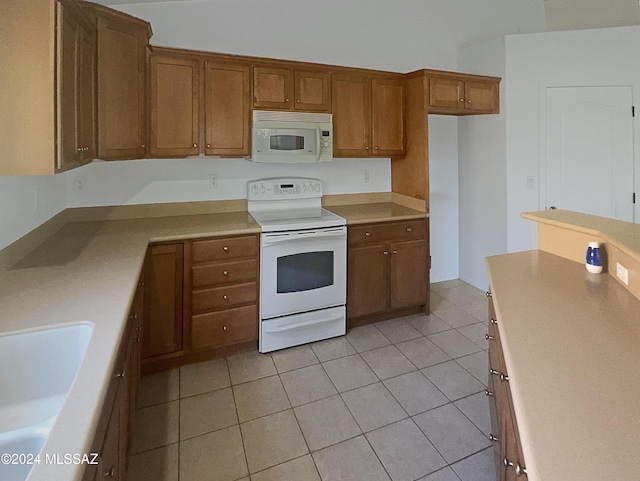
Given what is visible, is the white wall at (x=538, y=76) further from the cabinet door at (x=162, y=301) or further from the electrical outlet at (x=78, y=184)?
the electrical outlet at (x=78, y=184)

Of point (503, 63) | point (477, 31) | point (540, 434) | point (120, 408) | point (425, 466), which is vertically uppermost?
point (477, 31)

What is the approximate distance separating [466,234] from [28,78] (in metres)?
3.95

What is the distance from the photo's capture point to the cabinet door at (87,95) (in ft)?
6.11

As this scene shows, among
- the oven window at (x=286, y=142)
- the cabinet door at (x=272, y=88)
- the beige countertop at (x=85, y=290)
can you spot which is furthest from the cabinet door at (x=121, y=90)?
the oven window at (x=286, y=142)

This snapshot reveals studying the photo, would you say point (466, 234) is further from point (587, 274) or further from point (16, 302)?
point (16, 302)

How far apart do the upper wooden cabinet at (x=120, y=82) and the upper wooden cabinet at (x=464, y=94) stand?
225 centimetres

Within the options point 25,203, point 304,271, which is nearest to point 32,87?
point 25,203

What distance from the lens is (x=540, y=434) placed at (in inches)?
30.6

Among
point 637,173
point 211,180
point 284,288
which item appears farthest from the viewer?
point 637,173

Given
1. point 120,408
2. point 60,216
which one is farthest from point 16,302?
point 60,216

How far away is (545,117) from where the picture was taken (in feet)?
12.0

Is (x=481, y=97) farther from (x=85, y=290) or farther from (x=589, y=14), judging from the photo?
(x=85, y=290)

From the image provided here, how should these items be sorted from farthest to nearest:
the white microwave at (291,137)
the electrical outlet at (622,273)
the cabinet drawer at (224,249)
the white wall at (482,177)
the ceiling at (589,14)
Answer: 1. the ceiling at (589,14)
2. the white wall at (482,177)
3. the white microwave at (291,137)
4. the cabinet drawer at (224,249)
5. the electrical outlet at (622,273)

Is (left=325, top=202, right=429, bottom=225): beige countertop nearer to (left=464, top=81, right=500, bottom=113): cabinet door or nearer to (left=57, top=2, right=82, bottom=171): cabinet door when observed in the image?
(left=464, top=81, right=500, bottom=113): cabinet door
